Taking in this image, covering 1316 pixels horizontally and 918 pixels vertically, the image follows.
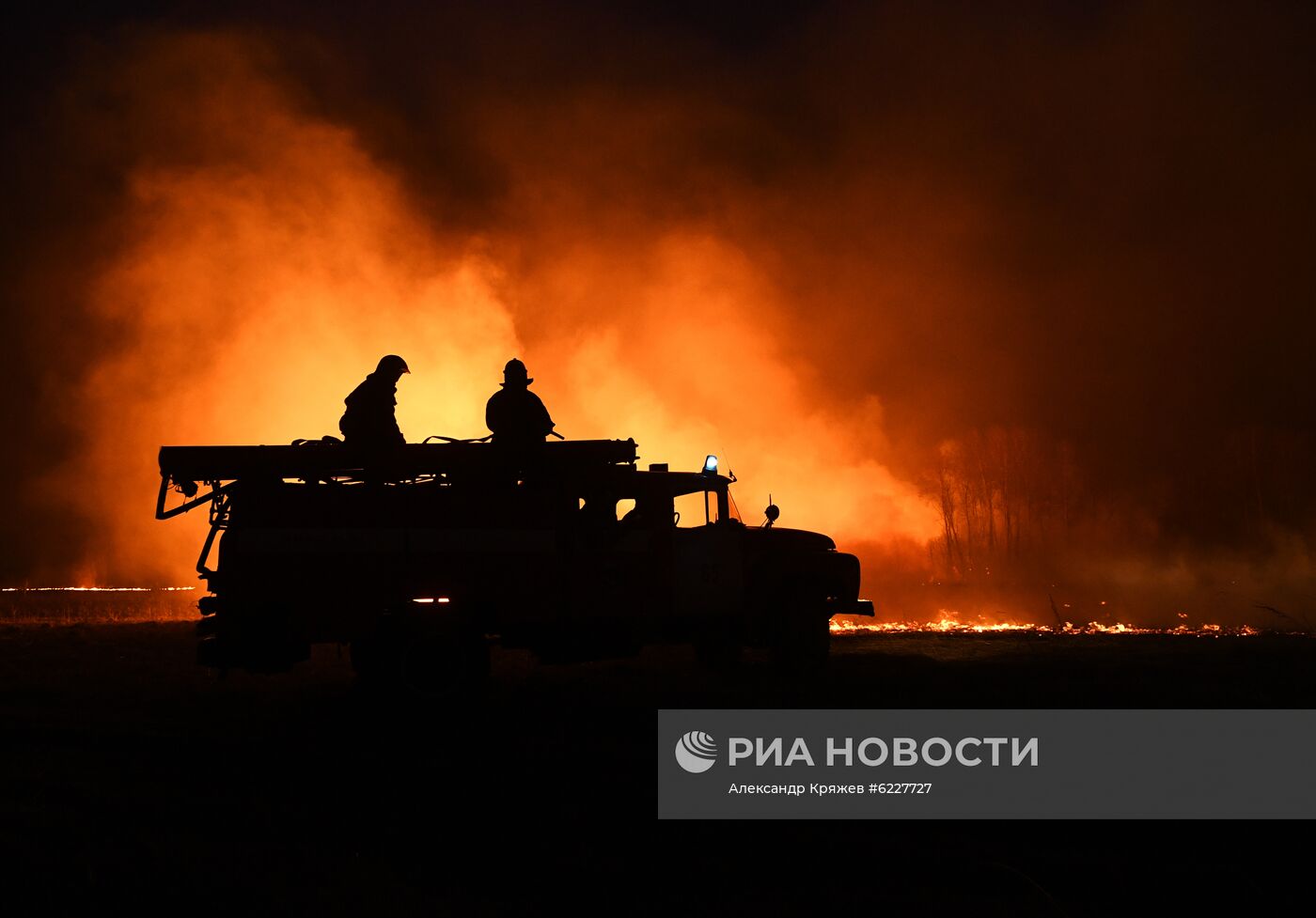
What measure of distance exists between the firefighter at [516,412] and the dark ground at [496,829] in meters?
3.10

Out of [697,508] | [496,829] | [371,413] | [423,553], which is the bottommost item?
[496,829]

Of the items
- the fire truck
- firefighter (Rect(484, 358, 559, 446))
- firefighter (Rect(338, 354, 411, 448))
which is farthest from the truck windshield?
firefighter (Rect(338, 354, 411, 448))

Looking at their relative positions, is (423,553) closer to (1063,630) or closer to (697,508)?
(697,508)

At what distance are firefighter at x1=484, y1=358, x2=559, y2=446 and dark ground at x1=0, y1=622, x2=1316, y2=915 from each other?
3.10m

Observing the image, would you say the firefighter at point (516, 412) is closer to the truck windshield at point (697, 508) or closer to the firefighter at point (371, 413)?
the firefighter at point (371, 413)

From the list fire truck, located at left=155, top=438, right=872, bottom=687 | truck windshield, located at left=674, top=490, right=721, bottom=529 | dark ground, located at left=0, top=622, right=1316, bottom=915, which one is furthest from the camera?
truck windshield, located at left=674, top=490, right=721, bottom=529

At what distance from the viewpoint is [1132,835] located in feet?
22.9

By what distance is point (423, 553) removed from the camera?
12305mm

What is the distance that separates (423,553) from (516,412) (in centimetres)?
217

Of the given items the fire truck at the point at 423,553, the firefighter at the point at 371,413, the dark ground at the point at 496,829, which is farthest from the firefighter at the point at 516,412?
the dark ground at the point at 496,829

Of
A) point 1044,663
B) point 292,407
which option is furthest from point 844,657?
point 292,407

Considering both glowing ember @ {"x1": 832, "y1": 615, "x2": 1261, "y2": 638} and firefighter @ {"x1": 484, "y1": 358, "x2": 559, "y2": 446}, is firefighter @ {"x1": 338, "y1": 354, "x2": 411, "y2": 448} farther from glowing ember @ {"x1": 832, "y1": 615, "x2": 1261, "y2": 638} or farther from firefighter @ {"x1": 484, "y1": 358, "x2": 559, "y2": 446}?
glowing ember @ {"x1": 832, "y1": 615, "x2": 1261, "y2": 638}

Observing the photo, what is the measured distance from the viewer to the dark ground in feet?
19.1

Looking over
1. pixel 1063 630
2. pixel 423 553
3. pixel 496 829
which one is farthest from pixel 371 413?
pixel 1063 630
